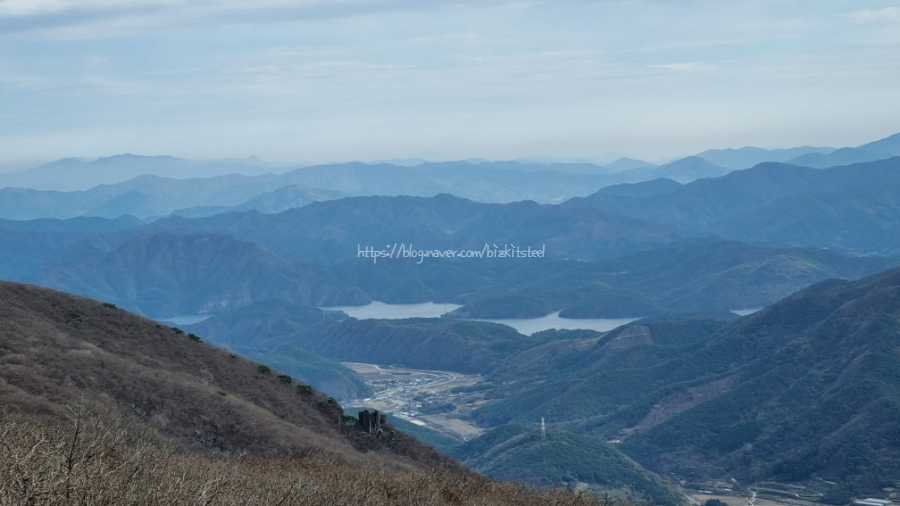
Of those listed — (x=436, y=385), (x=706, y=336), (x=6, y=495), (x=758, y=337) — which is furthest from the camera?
(x=436, y=385)

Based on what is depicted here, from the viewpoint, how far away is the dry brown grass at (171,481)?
43.0 ft

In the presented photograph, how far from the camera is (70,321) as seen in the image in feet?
151

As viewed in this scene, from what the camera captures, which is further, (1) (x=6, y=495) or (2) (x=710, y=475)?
(2) (x=710, y=475)

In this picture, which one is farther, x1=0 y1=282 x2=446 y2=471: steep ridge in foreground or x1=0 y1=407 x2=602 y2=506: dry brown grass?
x1=0 y1=282 x2=446 y2=471: steep ridge in foreground

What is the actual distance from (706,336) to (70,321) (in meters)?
123

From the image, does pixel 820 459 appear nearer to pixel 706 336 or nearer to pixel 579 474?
pixel 579 474

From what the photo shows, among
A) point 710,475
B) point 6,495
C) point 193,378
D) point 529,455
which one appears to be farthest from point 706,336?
point 6,495

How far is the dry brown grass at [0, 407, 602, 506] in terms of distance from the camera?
43.0ft

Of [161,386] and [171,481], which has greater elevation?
[171,481]

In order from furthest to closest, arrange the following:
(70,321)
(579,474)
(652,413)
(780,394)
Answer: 1. (652,413)
2. (780,394)
3. (579,474)
4. (70,321)

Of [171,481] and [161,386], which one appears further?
[161,386]

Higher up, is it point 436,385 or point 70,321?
point 70,321

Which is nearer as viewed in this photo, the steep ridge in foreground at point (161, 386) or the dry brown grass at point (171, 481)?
the dry brown grass at point (171, 481)

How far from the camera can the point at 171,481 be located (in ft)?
48.2
